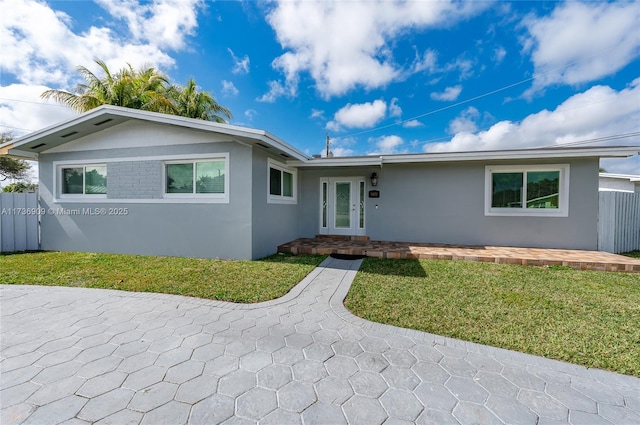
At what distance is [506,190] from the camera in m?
8.37

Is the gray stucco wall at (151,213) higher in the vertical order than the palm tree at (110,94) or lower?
lower

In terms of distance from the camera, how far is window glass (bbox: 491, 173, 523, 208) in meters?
8.30

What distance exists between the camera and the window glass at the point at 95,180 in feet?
26.1

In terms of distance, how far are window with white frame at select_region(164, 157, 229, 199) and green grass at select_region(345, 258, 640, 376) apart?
447 cm

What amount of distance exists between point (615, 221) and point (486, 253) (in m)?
4.25

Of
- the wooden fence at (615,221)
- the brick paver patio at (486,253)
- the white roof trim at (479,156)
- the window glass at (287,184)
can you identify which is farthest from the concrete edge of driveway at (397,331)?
the wooden fence at (615,221)

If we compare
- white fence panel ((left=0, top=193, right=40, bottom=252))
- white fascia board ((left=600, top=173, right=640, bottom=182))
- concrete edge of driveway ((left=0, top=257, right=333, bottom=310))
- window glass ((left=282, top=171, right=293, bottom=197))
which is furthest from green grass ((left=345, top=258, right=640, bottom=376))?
white fascia board ((left=600, top=173, right=640, bottom=182))

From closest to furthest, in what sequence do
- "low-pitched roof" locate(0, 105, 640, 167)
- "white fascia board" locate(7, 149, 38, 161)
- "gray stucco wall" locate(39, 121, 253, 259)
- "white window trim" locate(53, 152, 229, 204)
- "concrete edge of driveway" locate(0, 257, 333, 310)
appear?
1. "concrete edge of driveway" locate(0, 257, 333, 310)
2. "low-pitched roof" locate(0, 105, 640, 167)
3. "gray stucco wall" locate(39, 121, 253, 259)
4. "white window trim" locate(53, 152, 229, 204)
5. "white fascia board" locate(7, 149, 38, 161)

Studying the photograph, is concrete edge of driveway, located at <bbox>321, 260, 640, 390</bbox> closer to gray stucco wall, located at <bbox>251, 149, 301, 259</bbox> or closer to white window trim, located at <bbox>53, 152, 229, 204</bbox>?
gray stucco wall, located at <bbox>251, 149, 301, 259</bbox>

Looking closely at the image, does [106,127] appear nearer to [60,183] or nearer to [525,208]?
[60,183]

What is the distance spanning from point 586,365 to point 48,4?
43.9 feet

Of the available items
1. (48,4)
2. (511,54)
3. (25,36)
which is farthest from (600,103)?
(25,36)

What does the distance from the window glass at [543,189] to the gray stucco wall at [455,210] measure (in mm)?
367

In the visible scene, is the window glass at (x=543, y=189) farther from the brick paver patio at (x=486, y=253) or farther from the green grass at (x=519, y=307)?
the green grass at (x=519, y=307)
